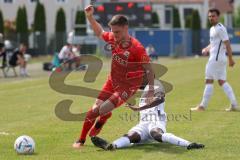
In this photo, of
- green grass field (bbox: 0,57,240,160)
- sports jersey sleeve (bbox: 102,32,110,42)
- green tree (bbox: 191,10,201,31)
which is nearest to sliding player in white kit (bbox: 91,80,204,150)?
green grass field (bbox: 0,57,240,160)

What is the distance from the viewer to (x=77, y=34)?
237 feet

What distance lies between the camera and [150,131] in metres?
11.0

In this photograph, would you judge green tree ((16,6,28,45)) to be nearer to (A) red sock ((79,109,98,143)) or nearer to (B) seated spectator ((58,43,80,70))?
(B) seated spectator ((58,43,80,70))

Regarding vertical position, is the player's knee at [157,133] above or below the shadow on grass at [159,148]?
above

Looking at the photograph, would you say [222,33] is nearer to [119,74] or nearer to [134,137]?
[119,74]

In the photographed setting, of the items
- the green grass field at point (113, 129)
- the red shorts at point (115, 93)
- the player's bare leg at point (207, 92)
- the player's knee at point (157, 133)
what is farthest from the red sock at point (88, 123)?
the player's bare leg at point (207, 92)

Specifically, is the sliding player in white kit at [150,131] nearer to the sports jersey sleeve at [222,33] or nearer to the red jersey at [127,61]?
the red jersey at [127,61]

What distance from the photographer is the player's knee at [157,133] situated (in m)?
10.9

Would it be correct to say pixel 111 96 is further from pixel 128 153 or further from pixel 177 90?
pixel 177 90

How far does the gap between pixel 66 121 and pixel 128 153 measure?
16.0ft

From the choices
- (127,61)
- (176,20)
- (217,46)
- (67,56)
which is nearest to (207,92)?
(217,46)

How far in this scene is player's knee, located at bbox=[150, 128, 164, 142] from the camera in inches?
428

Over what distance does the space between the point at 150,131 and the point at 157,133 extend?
0.14 meters

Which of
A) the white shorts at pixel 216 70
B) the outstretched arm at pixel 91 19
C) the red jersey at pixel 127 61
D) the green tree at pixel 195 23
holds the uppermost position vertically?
the outstretched arm at pixel 91 19
